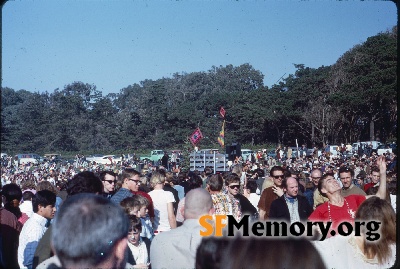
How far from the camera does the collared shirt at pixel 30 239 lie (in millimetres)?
4281

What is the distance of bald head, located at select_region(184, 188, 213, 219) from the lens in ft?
12.8

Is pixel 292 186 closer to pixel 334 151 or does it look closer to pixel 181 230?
pixel 181 230

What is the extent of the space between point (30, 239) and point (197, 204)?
4.94ft

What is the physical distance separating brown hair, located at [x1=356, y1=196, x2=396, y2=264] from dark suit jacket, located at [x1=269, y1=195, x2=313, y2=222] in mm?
2391

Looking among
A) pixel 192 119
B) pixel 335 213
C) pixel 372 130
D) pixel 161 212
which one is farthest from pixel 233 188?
pixel 192 119

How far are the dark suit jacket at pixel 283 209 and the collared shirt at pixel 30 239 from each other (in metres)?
2.48

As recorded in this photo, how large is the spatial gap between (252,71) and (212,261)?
329ft

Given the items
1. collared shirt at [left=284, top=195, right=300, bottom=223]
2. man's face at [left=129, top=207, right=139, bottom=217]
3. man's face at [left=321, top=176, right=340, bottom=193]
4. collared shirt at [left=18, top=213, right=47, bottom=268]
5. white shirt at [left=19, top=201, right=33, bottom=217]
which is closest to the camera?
collared shirt at [left=18, top=213, right=47, bottom=268]

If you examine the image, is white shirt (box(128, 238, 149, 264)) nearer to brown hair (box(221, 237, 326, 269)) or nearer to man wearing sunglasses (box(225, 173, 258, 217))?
man wearing sunglasses (box(225, 173, 258, 217))

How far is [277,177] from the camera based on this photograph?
6.96m

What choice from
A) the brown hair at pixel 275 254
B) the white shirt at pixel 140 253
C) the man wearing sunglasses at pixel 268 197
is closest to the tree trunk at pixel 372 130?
the man wearing sunglasses at pixel 268 197

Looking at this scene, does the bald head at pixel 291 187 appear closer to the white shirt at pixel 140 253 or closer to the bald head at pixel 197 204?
the white shirt at pixel 140 253

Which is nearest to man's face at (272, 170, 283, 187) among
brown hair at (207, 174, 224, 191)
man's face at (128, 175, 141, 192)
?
brown hair at (207, 174, 224, 191)

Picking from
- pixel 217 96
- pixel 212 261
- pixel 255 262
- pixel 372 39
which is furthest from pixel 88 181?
pixel 217 96
